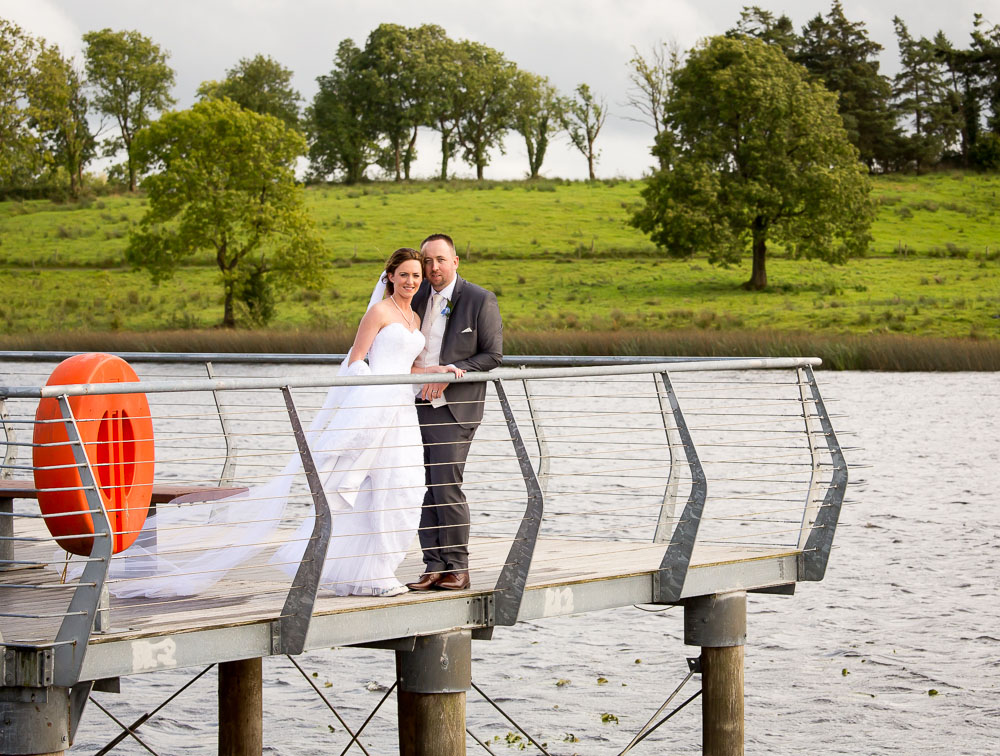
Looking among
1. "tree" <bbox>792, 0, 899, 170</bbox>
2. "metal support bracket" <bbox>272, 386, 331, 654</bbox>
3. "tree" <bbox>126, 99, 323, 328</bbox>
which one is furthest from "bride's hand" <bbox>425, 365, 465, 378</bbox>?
"tree" <bbox>792, 0, 899, 170</bbox>

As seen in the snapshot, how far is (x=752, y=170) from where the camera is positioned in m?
61.2

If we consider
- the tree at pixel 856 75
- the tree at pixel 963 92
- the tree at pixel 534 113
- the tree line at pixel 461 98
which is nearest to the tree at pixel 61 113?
the tree line at pixel 461 98

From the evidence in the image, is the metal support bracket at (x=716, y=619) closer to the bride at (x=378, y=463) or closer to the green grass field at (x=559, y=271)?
the bride at (x=378, y=463)

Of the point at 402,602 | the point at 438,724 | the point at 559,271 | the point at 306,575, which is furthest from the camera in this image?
the point at 559,271

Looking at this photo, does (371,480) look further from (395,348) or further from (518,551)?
(518,551)

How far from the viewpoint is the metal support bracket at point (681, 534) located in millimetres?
8016

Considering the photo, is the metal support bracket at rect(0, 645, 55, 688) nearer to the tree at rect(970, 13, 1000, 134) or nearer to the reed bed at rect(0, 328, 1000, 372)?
the reed bed at rect(0, 328, 1000, 372)

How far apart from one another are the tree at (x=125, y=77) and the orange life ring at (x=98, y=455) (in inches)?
3477

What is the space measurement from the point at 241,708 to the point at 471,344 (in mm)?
3486

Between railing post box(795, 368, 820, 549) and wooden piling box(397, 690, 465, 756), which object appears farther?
railing post box(795, 368, 820, 549)

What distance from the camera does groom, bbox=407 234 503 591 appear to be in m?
7.32

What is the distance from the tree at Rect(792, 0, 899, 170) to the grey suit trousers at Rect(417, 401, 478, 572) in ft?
270

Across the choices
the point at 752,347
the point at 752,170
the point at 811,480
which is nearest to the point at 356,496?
the point at 811,480

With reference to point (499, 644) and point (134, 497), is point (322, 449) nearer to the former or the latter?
point (134, 497)
